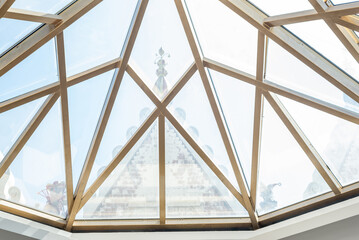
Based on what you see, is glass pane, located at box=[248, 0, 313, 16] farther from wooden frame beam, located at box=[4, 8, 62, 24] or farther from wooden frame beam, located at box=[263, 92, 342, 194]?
wooden frame beam, located at box=[4, 8, 62, 24]

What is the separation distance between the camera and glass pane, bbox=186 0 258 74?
26.6ft

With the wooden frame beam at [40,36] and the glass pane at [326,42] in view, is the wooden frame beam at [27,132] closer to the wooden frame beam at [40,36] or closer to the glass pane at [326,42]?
the wooden frame beam at [40,36]

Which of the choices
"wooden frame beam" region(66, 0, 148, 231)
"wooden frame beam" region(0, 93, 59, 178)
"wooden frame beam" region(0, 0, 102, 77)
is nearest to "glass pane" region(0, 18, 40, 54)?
"wooden frame beam" region(0, 0, 102, 77)

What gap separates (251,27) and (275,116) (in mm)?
2394

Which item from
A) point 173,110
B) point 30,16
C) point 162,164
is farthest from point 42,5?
point 162,164

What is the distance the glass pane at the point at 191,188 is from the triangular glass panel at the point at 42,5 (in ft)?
13.4

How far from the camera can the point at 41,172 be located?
967cm

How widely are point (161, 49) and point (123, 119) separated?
6.89 feet

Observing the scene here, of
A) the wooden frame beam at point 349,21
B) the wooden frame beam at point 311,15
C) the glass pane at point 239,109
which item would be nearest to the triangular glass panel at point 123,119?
the glass pane at point 239,109

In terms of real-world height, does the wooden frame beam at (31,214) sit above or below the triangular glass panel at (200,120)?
below

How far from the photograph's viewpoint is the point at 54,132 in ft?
30.6

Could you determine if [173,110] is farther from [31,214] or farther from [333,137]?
[31,214]

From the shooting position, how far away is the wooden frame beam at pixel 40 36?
297 inches

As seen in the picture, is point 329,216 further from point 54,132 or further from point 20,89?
point 20,89
